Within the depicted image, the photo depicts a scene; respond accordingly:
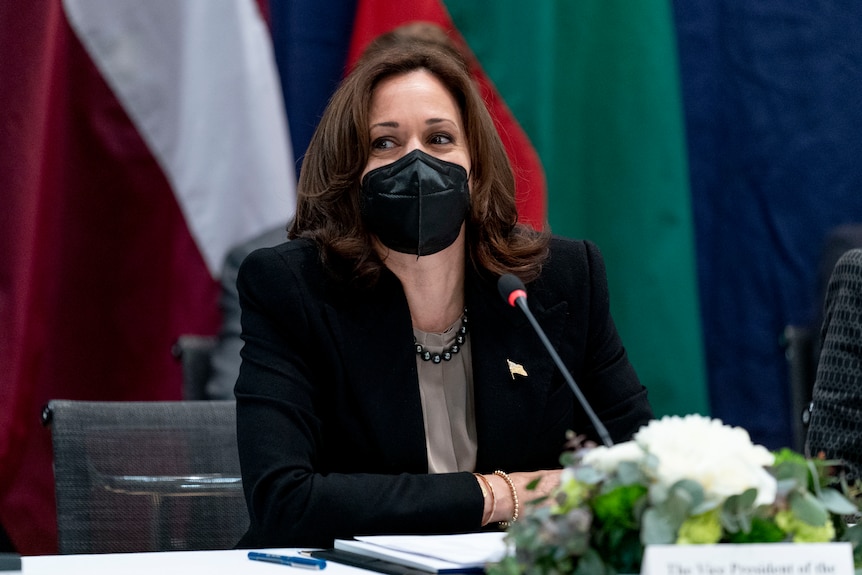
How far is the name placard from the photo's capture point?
88 centimetres

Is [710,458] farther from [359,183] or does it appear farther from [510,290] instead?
[359,183]

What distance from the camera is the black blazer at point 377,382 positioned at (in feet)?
5.52

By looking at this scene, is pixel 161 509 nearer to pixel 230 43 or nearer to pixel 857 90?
pixel 230 43

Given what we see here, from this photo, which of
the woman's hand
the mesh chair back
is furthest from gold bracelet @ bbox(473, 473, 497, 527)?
the mesh chair back

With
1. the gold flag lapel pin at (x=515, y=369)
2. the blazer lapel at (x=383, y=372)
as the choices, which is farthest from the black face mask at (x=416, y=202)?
the gold flag lapel pin at (x=515, y=369)

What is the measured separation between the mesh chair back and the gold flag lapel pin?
0.53m

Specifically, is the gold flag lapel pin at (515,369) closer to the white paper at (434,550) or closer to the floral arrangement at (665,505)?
the white paper at (434,550)

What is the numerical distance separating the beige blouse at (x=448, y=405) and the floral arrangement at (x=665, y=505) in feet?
3.01

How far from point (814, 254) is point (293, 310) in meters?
2.20

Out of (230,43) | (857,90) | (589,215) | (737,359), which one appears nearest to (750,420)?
(737,359)

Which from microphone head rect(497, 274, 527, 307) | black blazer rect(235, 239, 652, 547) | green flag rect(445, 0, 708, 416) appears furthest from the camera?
green flag rect(445, 0, 708, 416)

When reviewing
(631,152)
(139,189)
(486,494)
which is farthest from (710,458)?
(139,189)

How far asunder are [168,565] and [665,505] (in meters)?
0.72

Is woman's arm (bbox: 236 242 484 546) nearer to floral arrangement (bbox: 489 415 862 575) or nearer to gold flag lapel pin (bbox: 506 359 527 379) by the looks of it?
gold flag lapel pin (bbox: 506 359 527 379)
